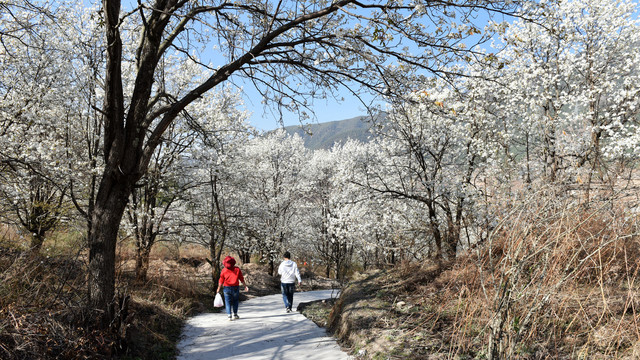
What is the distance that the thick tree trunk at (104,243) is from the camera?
524cm

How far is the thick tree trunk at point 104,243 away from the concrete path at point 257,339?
179 centimetres

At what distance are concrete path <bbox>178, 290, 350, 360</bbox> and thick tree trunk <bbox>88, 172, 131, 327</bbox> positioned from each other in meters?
1.79

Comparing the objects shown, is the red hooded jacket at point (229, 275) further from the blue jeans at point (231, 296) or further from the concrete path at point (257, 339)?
the concrete path at point (257, 339)

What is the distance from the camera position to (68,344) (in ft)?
14.2

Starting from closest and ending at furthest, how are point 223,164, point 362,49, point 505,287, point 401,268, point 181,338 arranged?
point 505,287 < point 362,49 < point 181,338 < point 401,268 < point 223,164

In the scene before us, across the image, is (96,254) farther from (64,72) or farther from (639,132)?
(639,132)

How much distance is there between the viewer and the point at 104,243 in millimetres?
5344

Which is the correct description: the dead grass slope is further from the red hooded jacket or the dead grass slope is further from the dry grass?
the dry grass

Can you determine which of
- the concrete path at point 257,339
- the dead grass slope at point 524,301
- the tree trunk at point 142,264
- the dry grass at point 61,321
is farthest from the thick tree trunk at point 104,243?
the tree trunk at point 142,264

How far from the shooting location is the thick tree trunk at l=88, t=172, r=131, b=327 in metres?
5.24

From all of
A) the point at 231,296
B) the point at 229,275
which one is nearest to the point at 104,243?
the point at 229,275

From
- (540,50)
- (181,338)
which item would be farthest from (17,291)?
(540,50)

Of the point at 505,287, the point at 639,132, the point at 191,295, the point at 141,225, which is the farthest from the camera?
the point at 141,225

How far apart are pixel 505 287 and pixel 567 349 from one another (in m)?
1.67
